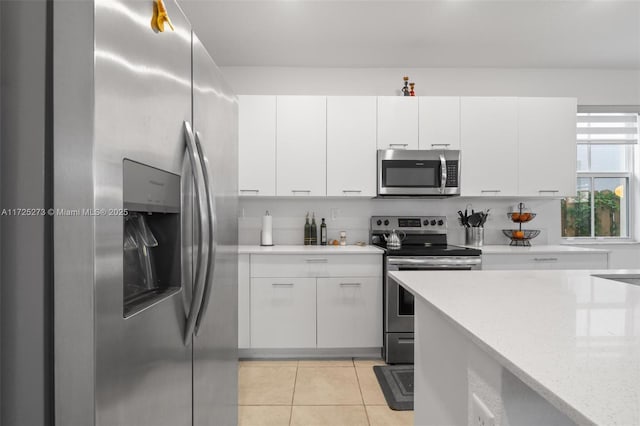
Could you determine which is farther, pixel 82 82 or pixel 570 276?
pixel 570 276

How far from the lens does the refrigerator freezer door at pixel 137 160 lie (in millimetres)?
705

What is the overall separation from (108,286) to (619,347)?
3.25 ft

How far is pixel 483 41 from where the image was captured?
303 centimetres

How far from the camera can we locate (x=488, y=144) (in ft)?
10.7

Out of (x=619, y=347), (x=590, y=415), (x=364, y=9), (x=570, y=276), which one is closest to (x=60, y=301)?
(x=590, y=415)

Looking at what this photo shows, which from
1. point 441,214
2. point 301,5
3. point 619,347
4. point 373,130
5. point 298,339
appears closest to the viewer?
point 619,347

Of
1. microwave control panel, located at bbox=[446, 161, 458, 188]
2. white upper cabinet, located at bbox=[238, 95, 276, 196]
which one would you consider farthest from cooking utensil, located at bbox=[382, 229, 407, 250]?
white upper cabinet, located at bbox=[238, 95, 276, 196]

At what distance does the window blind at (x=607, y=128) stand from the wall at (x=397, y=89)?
138 millimetres

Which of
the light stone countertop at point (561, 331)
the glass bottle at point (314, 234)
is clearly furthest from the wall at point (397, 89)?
the light stone countertop at point (561, 331)

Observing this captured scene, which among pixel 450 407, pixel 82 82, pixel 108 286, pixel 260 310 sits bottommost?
pixel 260 310

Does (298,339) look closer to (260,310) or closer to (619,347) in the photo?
(260,310)

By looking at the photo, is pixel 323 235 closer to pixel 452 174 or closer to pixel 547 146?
pixel 452 174

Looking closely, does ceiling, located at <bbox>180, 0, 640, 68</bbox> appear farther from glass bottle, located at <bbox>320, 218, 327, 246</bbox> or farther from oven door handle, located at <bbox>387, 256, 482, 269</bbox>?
oven door handle, located at <bbox>387, 256, 482, 269</bbox>

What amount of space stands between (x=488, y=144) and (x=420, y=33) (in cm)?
114
